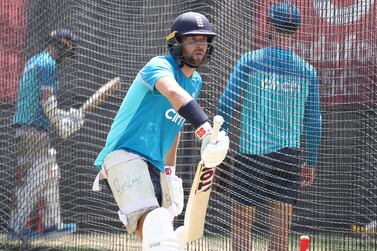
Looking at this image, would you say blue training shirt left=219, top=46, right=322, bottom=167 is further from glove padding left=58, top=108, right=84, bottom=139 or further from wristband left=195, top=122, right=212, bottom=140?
wristband left=195, top=122, right=212, bottom=140

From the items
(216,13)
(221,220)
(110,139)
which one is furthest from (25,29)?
(110,139)

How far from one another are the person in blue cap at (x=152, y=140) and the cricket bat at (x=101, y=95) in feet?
9.67

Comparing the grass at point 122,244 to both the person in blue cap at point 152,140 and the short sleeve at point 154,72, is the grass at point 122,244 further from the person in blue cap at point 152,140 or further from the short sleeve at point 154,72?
the short sleeve at point 154,72

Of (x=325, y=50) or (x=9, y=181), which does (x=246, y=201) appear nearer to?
(x=325, y=50)

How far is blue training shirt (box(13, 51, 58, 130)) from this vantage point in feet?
27.8

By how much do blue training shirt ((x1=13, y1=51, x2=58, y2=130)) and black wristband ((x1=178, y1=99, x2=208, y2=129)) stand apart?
12.8ft

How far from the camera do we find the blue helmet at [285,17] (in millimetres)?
7160

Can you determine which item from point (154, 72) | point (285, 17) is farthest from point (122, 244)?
point (154, 72)

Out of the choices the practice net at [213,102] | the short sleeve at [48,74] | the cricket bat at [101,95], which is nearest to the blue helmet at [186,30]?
the practice net at [213,102]

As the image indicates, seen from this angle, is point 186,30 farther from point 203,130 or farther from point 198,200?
point 198,200

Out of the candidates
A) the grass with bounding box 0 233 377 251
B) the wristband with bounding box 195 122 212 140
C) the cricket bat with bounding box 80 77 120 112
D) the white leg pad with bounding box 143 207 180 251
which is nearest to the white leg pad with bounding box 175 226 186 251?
the white leg pad with bounding box 143 207 180 251

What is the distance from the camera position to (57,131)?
859 centimetres

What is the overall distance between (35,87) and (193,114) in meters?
4.18

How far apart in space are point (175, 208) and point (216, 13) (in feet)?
8.30
